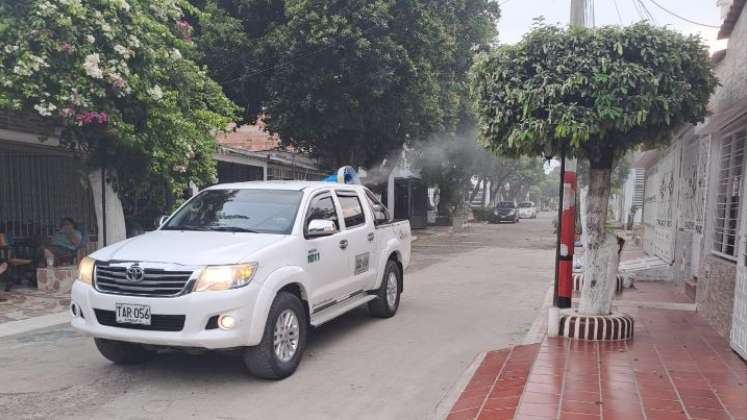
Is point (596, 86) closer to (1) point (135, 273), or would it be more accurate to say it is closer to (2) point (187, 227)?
(2) point (187, 227)

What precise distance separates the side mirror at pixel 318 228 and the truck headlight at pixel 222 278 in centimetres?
106

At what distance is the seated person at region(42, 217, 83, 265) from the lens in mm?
9983

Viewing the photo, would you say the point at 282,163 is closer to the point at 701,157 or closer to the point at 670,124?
the point at 701,157

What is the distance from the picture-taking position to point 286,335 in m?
5.25

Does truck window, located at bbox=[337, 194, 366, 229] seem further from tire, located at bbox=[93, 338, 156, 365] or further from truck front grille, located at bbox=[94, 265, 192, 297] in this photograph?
tire, located at bbox=[93, 338, 156, 365]

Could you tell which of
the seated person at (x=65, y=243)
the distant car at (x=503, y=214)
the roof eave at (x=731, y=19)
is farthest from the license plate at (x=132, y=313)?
the distant car at (x=503, y=214)

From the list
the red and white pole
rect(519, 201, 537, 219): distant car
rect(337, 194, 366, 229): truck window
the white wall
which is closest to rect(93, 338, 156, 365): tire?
rect(337, 194, 366, 229): truck window

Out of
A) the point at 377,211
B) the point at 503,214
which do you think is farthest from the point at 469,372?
the point at 503,214

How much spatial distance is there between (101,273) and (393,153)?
15617 millimetres

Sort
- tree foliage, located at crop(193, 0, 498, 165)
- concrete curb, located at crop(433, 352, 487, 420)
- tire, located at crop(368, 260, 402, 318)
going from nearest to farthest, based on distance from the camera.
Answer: concrete curb, located at crop(433, 352, 487, 420) → tire, located at crop(368, 260, 402, 318) → tree foliage, located at crop(193, 0, 498, 165)

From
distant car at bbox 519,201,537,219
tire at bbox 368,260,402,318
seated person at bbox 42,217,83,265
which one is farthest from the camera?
distant car at bbox 519,201,537,219

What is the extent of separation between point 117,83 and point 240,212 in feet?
9.87

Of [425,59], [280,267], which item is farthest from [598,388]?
[425,59]

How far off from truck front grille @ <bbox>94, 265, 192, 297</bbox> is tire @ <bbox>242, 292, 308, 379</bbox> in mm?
811
